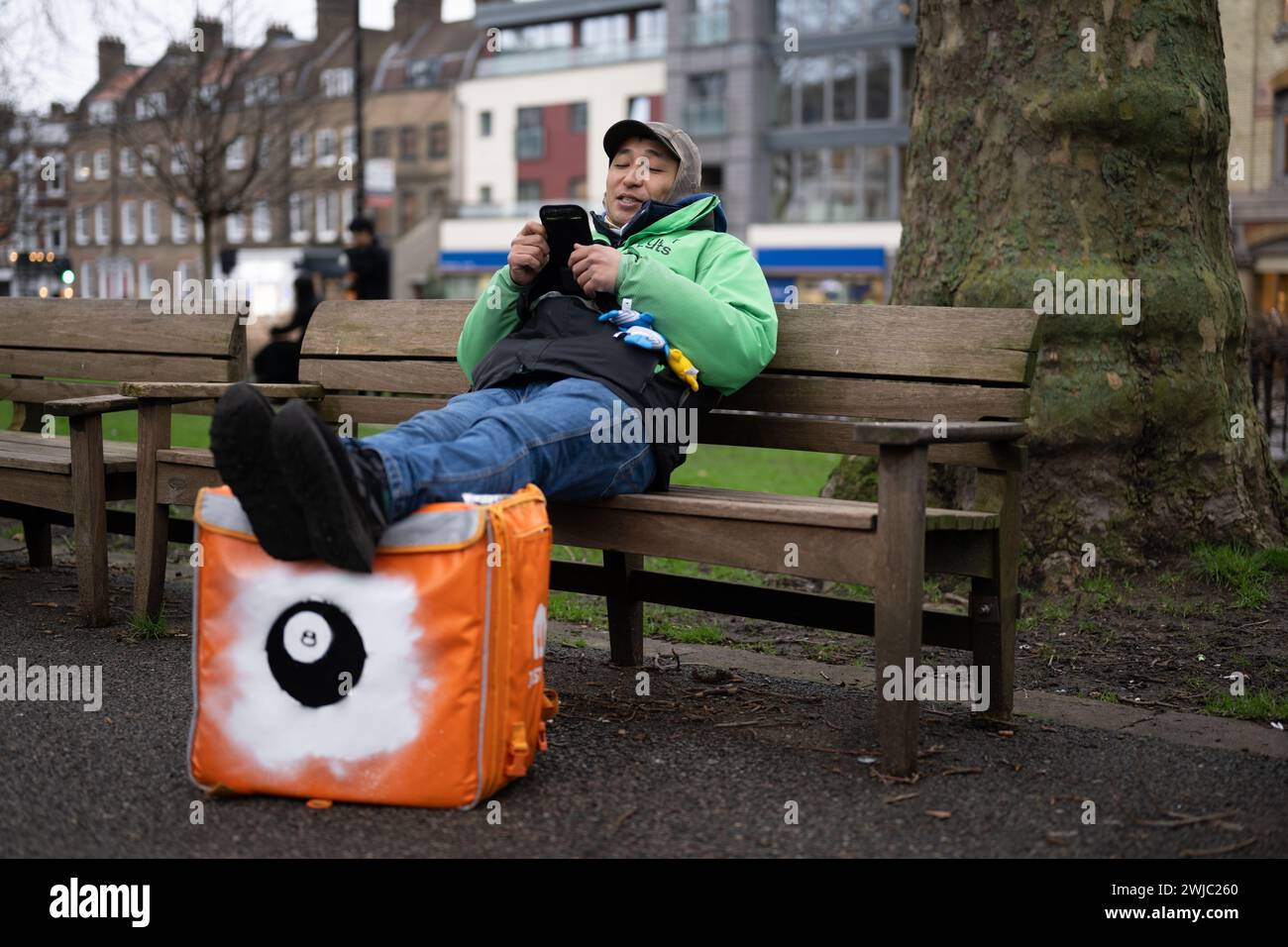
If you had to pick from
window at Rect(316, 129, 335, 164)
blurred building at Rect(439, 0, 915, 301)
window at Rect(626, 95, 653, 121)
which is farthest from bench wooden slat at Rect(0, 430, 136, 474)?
window at Rect(316, 129, 335, 164)

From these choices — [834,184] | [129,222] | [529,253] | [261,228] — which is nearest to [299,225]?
[261,228]

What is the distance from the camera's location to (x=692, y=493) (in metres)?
3.86

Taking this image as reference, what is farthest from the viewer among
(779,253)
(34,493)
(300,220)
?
(300,220)

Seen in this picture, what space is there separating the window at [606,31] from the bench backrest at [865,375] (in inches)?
1699

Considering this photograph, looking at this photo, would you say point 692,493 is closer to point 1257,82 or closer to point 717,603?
point 717,603

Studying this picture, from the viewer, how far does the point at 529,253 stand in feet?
12.8

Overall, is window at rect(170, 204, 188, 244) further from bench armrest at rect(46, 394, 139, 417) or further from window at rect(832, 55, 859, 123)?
bench armrest at rect(46, 394, 139, 417)

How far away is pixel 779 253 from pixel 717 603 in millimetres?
37721

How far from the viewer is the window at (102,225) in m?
61.0

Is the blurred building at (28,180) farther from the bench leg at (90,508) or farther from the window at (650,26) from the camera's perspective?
the window at (650,26)

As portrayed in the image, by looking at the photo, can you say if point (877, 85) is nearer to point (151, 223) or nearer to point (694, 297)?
point (151, 223)

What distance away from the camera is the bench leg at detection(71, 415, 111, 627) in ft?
14.5

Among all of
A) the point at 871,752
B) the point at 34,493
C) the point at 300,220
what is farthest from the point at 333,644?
the point at 300,220

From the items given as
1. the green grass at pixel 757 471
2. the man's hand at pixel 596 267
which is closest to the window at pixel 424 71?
the green grass at pixel 757 471
